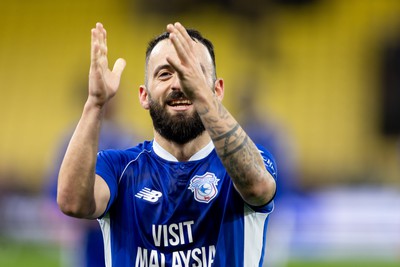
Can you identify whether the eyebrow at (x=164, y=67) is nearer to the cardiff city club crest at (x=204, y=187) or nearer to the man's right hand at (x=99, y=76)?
the man's right hand at (x=99, y=76)

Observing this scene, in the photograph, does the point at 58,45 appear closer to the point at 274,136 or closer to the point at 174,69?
the point at 274,136

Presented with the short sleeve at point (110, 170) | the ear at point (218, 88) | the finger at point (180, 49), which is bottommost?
the short sleeve at point (110, 170)

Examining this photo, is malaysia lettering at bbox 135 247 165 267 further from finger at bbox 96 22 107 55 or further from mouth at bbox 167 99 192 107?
finger at bbox 96 22 107 55

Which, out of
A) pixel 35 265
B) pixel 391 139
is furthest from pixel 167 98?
pixel 391 139

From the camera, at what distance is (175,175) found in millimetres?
3895

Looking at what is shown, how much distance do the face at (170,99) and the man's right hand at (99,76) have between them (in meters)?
0.21

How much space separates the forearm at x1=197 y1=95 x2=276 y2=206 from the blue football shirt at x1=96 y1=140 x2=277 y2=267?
6.9 inches

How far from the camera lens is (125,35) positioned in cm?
1792

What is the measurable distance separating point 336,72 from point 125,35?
428 cm

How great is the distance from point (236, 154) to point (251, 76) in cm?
1245

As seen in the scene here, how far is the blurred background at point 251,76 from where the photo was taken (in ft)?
53.8

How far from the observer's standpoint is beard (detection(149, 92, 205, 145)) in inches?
148

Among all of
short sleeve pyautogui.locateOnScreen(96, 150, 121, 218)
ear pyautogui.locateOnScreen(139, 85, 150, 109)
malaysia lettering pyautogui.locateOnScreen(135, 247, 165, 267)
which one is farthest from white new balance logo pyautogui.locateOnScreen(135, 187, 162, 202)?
ear pyautogui.locateOnScreen(139, 85, 150, 109)

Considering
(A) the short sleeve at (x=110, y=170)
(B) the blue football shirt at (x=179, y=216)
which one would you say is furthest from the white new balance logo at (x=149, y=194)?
(A) the short sleeve at (x=110, y=170)
